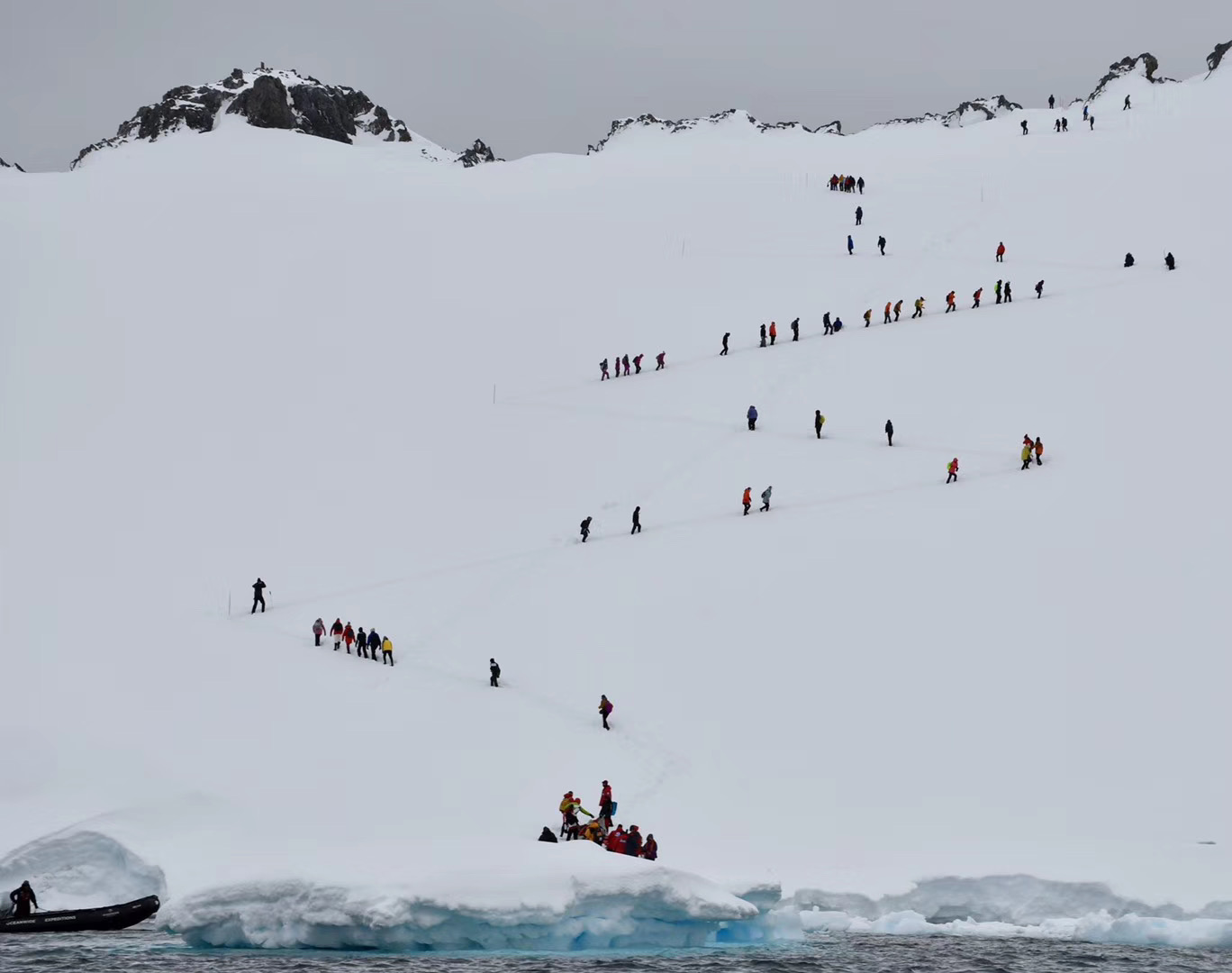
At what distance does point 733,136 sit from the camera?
308 ft

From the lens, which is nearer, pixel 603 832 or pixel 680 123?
pixel 603 832

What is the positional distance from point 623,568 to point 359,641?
7.41 meters

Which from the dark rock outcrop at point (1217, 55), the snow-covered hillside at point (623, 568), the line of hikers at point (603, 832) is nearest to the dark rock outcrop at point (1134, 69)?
the dark rock outcrop at point (1217, 55)

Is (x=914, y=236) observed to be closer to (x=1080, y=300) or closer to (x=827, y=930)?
(x=1080, y=300)

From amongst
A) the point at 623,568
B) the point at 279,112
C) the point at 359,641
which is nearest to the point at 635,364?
the point at 623,568

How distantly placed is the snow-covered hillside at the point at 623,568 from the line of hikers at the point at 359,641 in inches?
21.0

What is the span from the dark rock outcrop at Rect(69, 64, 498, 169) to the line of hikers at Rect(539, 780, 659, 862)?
71.5m

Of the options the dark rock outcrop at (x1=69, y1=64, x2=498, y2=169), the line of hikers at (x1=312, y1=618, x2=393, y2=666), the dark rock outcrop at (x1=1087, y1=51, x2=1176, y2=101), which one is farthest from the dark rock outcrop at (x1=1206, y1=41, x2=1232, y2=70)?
the line of hikers at (x1=312, y1=618, x2=393, y2=666)

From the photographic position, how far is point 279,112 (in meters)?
93.1

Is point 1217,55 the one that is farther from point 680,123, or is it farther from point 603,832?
point 603,832

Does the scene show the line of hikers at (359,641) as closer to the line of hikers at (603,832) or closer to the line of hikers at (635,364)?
the line of hikers at (603,832)

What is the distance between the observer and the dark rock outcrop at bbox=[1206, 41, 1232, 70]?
3551 inches

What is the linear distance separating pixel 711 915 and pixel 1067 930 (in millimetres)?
6492

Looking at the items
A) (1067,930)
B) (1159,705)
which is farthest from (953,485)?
(1067,930)
